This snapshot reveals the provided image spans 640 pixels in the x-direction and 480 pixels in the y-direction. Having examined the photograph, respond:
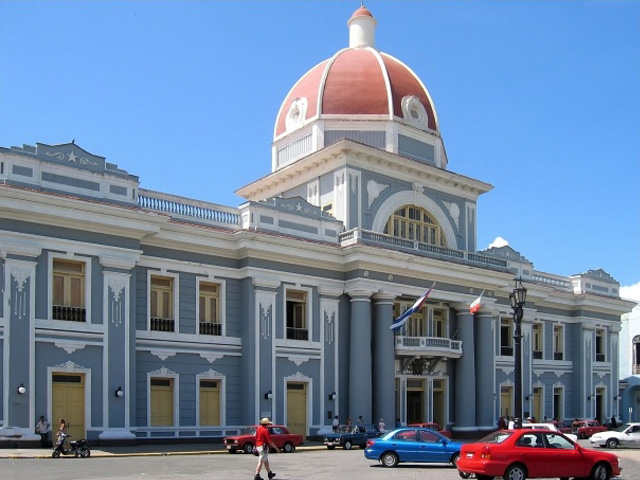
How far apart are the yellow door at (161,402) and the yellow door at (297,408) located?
18.8ft

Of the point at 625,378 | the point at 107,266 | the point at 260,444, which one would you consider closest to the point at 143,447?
the point at 107,266

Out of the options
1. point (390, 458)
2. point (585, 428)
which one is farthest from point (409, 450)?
point (585, 428)

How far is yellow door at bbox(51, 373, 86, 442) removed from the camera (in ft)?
98.9

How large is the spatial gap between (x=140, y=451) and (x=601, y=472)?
15997 mm

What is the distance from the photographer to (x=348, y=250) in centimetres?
3900

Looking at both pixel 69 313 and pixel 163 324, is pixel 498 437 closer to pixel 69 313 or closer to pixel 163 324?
pixel 69 313

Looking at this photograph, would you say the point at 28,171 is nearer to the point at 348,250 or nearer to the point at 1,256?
the point at 1,256

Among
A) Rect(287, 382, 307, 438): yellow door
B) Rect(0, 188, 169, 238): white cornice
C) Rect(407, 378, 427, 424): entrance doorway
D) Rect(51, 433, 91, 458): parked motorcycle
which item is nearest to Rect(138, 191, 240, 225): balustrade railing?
Rect(0, 188, 169, 238): white cornice

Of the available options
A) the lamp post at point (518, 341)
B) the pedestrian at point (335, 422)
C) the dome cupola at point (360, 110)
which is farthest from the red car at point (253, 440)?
the dome cupola at point (360, 110)

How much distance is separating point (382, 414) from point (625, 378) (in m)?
31.5

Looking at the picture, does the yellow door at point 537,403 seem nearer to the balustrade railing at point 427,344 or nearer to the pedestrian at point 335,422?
the balustrade railing at point 427,344

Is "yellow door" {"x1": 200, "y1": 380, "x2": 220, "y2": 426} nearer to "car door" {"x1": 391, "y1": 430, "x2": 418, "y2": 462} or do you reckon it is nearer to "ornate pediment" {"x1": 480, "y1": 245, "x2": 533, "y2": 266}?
"car door" {"x1": 391, "y1": 430, "x2": 418, "y2": 462}

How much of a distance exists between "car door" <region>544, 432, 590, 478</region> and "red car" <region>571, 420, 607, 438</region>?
28.0 metres

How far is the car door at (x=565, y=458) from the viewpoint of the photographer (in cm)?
1944
